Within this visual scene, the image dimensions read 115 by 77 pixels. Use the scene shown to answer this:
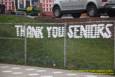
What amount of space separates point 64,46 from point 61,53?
1687 millimetres

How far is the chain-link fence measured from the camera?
17.2m

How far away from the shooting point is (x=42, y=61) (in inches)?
697

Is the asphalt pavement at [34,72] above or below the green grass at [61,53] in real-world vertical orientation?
below

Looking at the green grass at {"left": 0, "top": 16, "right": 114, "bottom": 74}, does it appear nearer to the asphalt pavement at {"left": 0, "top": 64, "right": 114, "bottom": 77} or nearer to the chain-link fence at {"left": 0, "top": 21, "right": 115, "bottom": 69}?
the chain-link fence at {"left": 0, "top": 21, "right": 115, "bottom": 69}

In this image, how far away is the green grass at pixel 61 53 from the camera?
17205 millimetres

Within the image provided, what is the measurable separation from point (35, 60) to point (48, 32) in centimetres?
168

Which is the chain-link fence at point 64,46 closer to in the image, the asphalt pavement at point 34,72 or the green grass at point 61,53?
the green grass at point 61,53

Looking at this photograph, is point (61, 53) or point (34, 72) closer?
point (34, 72)

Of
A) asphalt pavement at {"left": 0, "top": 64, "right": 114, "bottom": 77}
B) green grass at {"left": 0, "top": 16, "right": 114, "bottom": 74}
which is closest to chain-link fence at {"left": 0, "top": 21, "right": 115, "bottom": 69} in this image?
green grass at {"left": 0, "top": 16, "right": 114, "bottom": 74}

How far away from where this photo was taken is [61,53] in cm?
1881

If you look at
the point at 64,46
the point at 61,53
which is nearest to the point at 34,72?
the point at 64,46

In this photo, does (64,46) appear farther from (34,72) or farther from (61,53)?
(34,72)

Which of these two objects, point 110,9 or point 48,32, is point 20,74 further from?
point 110,9

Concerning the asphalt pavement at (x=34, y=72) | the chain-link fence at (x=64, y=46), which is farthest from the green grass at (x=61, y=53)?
the asphalt pavement at (x=34, y=72)
